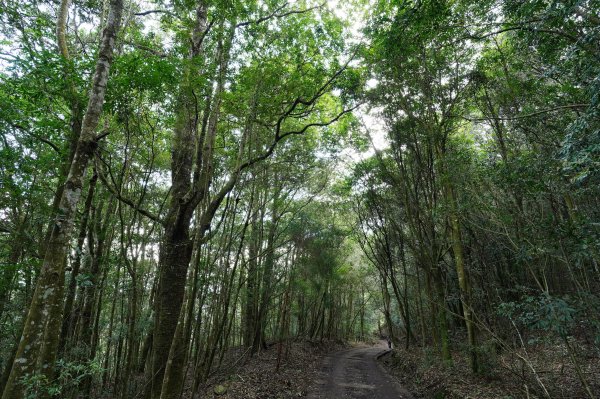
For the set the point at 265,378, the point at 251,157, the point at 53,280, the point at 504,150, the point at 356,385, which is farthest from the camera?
the point at 356,385

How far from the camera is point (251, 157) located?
7.24m

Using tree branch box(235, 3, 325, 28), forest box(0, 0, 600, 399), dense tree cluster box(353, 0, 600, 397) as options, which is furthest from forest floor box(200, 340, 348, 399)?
tree branch box(235, 3, 325, 28)

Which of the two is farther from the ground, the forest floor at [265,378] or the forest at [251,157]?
the forest at [251,157]

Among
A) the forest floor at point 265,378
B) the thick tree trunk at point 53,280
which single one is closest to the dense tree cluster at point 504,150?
the forest floor at point 265,378

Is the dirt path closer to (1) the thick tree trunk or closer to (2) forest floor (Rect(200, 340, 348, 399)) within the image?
(2) forest floor (Rect(200, 340, 348, 399))

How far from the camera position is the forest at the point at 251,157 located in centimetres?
489

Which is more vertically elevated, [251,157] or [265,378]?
[251,157]

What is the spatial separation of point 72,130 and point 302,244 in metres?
12.3

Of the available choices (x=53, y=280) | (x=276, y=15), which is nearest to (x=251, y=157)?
(x=276, y=15)

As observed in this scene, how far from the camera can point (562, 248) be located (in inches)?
201

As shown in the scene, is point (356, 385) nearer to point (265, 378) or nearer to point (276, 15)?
point (265, 378)

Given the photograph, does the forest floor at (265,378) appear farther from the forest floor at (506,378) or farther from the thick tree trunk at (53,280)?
the thick tree trunk at (53,280)

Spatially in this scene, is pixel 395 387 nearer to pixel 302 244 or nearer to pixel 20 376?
pixel 302 244

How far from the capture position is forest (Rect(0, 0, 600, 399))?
4887 millimetres
